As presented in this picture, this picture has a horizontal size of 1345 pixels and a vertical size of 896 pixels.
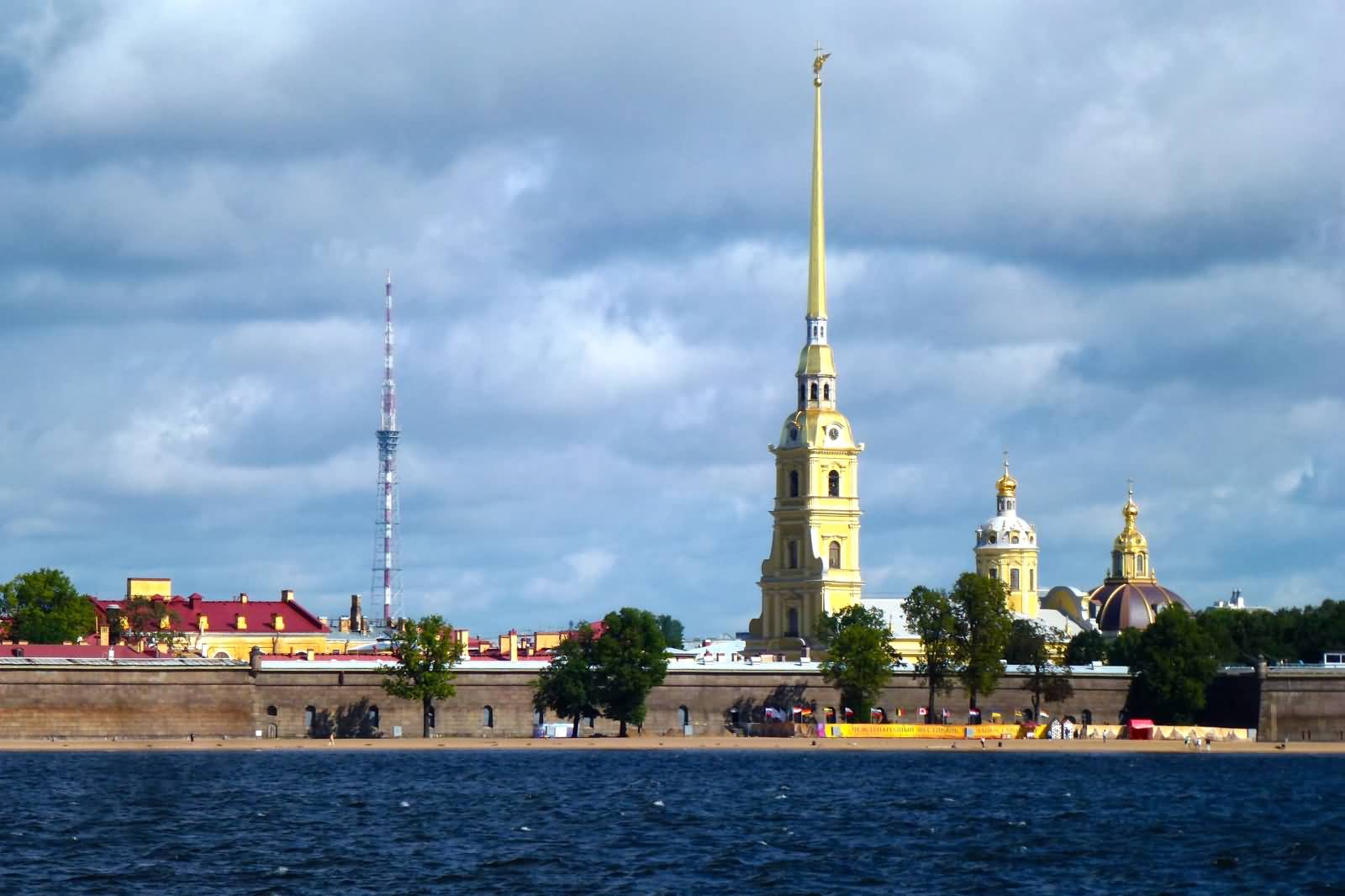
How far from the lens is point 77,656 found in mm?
126062

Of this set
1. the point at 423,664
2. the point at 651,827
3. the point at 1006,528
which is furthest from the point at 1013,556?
the point at 651,827

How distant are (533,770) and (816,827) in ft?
104

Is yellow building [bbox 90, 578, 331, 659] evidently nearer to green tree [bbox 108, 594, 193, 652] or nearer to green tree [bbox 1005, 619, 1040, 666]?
green tree [bbox 108, 594, 193, 652]

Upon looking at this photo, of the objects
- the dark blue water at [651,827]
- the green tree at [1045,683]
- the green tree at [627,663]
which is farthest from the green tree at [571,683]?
the green tree at [1045,683]

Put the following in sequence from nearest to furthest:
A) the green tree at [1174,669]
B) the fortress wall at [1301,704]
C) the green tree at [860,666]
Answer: the green tree at [860,666]
the fortress wall at [1301,704]
the green tree at [1174,669]

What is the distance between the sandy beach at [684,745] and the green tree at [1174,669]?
401 cm

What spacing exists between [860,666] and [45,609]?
160ft

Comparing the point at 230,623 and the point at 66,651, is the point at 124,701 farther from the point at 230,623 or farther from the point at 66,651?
the point at 230,623

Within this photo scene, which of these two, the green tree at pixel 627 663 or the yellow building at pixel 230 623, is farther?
the yellow building at pixel 230 623

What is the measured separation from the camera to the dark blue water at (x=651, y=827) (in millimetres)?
61281

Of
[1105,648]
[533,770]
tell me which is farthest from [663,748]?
[1105,648]

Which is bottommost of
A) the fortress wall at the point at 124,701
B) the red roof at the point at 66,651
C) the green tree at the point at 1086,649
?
the fortress wall at the point at 124,701

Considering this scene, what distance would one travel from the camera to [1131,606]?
593ft

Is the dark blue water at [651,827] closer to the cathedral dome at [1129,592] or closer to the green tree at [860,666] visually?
the green tree at [860,666]
